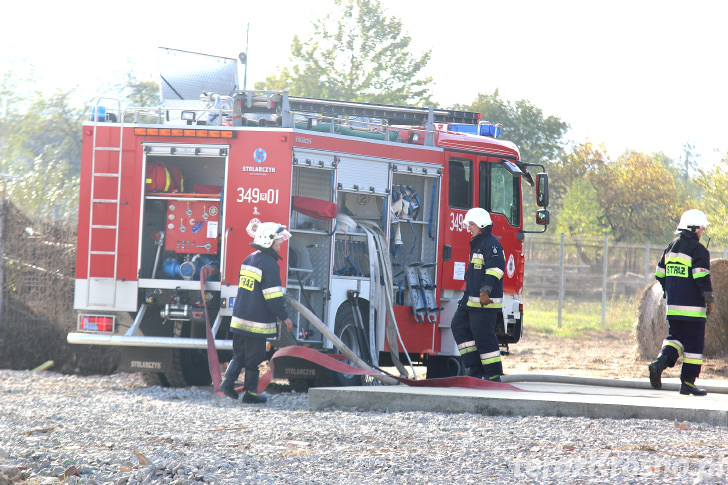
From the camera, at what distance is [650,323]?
14188mm

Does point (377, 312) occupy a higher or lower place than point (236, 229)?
lower

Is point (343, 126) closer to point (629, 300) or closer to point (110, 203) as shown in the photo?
point (110, 203)

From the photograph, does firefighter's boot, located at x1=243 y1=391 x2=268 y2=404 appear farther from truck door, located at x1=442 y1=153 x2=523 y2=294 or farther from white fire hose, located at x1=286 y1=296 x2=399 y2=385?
truck door, located at x1=442 y1=153 x2=523 y2=294

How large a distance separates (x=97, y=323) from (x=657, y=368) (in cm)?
568

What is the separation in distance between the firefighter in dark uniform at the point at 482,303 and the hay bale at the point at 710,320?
16.9ft

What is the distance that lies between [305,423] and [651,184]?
3907 cm

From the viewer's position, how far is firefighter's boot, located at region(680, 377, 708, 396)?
9133 mm

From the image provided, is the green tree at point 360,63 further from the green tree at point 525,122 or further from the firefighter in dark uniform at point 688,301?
the firefighter in dark uniform at point 688,301

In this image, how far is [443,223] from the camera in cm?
1099

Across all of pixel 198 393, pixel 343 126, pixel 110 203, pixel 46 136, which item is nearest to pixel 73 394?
pixel 198 393

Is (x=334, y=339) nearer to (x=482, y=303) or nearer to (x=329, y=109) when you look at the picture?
(x=482, y=303)

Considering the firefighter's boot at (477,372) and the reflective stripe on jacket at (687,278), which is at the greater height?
the reflective stripe on jacket at (687,278)

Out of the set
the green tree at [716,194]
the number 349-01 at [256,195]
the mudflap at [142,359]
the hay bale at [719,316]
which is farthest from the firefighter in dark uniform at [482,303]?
the green tree at [716,194]

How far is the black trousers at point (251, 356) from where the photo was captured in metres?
9.28
